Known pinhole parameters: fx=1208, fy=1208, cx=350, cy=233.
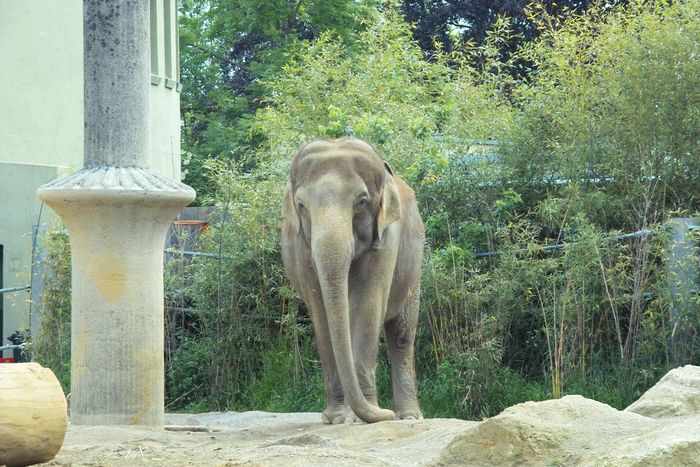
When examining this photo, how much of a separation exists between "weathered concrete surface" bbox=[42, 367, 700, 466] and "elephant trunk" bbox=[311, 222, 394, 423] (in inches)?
7.5

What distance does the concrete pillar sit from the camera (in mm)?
7898

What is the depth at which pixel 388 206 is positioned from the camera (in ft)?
27.8

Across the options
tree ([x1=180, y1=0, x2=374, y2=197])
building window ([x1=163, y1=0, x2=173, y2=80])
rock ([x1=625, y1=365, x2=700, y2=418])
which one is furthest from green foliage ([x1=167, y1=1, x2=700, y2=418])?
tree ([x1=180, y1=0, x2=374, y2=197])

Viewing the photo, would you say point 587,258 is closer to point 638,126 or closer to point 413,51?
point 638,126

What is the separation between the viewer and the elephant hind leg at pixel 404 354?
9.09m

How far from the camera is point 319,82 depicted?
15.2m

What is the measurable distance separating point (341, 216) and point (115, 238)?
58.5 inches

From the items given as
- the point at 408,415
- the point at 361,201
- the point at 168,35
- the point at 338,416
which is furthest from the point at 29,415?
the point at 168,35

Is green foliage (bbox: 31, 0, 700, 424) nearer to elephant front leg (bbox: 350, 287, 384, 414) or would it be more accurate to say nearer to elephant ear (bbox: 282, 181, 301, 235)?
elephant front leg (bbox: 350, 287, 384, 414)

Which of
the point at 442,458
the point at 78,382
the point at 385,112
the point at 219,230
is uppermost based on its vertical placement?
the point at 385,112

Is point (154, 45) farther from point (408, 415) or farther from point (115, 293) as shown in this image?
point (115, 293)

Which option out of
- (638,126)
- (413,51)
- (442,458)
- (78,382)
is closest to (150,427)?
(78,382)

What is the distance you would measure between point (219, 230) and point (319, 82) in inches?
157

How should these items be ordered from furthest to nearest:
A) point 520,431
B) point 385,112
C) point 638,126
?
point 385,112 → point 638,126 → point 520,431
